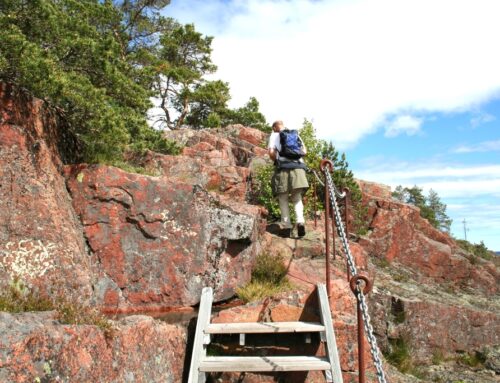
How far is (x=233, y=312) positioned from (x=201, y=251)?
4.34ft

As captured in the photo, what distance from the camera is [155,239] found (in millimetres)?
6176

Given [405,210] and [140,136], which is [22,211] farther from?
[405,210]

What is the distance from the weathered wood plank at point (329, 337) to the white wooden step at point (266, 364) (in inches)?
3.1

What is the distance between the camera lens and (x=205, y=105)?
965 inches

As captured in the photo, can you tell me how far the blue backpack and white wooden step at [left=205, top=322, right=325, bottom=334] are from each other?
12.3 feet

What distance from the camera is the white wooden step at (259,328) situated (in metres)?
4.73

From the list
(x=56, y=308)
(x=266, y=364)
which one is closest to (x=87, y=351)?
(x=56, y=308)

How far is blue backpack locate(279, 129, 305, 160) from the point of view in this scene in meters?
7.76

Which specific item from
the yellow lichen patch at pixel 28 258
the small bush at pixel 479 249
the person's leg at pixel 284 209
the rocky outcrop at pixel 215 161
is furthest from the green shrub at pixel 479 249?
the yellow lichen patch at pixel 28 258

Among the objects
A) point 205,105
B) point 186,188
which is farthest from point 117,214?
point 205,105

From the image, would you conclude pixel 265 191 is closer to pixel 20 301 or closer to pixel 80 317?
pixel 80 317

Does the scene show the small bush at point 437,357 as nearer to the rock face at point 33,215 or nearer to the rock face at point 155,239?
the rock face at point 155,239

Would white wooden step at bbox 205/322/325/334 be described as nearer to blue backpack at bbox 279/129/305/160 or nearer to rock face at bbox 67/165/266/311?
rock face at bbox 67/165/266/311

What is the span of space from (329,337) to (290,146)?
4081 mm
